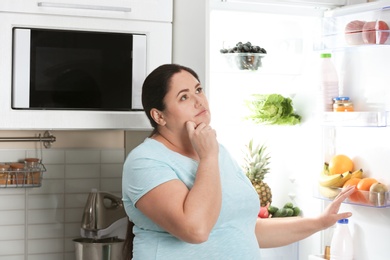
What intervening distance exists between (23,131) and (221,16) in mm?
1026

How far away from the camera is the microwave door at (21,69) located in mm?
2336

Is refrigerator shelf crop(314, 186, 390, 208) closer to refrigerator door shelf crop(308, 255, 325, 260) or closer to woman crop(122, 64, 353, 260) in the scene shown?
refrigerator door shelf crop(308, 255, 325, 260)

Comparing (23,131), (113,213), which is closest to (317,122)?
(113,213)

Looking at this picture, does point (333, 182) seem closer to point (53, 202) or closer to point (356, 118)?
point (356, 118)

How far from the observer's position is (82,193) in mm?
2719

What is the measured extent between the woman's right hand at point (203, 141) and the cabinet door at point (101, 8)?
62 cm

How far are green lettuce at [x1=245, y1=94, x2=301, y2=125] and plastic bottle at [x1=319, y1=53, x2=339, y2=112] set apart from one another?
27 centimetres

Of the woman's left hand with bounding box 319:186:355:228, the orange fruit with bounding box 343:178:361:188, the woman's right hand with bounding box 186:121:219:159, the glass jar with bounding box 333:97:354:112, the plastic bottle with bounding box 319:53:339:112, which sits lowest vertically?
the woman's left hand with bounding box 319:186:355:228

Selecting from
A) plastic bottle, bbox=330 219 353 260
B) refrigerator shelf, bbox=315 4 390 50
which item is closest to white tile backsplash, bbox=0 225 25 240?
plastic bottle, bbox=330 219 353 260

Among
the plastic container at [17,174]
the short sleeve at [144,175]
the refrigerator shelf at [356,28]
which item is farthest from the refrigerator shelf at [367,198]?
the plastic container at [17,174]

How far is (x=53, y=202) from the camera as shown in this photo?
8.80ft

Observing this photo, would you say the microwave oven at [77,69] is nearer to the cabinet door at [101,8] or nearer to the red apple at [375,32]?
the cabinet door at [101,8]

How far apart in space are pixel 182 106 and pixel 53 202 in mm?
855

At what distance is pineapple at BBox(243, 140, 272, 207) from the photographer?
3.04 m
